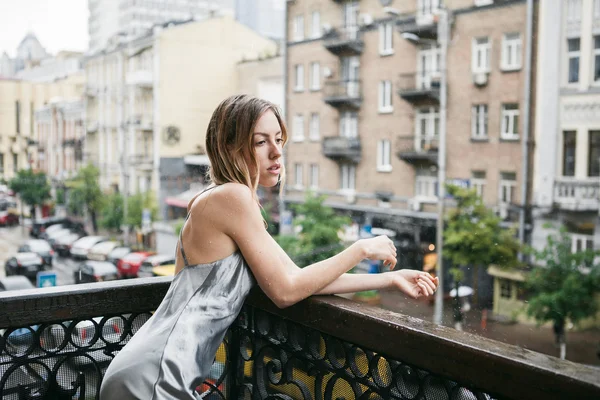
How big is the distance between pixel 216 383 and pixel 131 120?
8673 mm

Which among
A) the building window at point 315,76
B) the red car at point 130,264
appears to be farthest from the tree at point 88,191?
the building window at point 315,76

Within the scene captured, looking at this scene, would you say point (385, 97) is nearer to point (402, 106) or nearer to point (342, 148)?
point (402, 106)

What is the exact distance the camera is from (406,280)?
0.71 meters

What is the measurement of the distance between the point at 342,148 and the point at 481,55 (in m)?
2.43

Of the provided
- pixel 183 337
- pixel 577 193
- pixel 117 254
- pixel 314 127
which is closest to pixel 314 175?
pixel 314 127

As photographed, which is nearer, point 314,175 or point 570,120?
point 570,120

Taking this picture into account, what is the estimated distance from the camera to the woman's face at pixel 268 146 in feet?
2.38

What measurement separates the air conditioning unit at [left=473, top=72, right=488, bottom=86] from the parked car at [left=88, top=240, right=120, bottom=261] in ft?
14.5

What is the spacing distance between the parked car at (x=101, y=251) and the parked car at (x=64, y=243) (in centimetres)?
23

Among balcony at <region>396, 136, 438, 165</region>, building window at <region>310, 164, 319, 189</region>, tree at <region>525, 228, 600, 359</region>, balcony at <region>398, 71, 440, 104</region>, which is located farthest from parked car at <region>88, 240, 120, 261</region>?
tree at <region>525, 228, 600, 359</region>

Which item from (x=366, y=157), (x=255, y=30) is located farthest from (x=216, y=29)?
(x=366, y=157)

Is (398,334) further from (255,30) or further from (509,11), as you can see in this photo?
(255,30)

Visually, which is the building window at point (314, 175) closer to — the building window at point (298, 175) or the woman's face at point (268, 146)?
the building window at point (298, 175)

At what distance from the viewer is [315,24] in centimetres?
866
